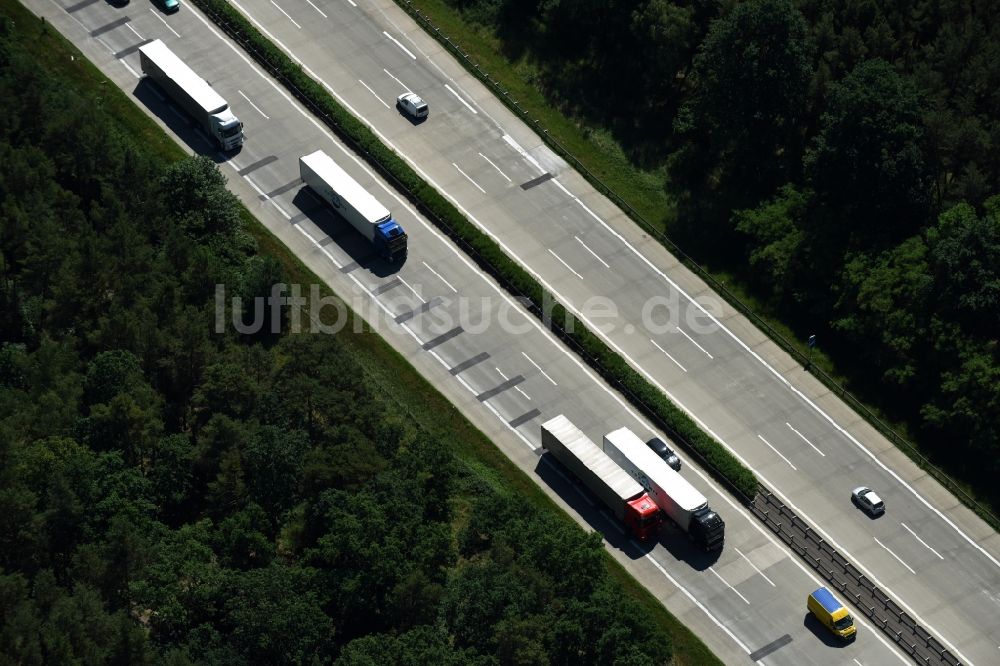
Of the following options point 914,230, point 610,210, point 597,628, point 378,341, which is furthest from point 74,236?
point 914,230

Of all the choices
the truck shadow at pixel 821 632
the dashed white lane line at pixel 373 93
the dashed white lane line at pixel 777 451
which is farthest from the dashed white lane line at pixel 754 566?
the dashed white lane line at pixel 373 93

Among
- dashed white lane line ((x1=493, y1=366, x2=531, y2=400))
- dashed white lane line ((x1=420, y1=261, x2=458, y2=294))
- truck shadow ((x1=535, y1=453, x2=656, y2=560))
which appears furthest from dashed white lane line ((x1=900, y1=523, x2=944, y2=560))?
dashed white lane line ((x1=420, y1=261, x2=458, y2=294))

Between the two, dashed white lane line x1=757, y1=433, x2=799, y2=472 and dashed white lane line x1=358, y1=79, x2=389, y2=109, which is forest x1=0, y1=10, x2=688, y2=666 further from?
dashed white lane line x1=358, y1=79, x2=389, y2=109

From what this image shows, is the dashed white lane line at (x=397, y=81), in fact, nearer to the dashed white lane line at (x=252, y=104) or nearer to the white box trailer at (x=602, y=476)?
the dashed white lane line at (x=252, y=104)

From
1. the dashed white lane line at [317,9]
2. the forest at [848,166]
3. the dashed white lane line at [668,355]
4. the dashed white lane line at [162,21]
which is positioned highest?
the forest at [848,166]

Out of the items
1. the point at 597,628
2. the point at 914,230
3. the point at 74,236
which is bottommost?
the point at 74,236

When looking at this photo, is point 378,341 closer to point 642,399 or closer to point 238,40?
point 642,399

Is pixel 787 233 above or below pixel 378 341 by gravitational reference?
above
